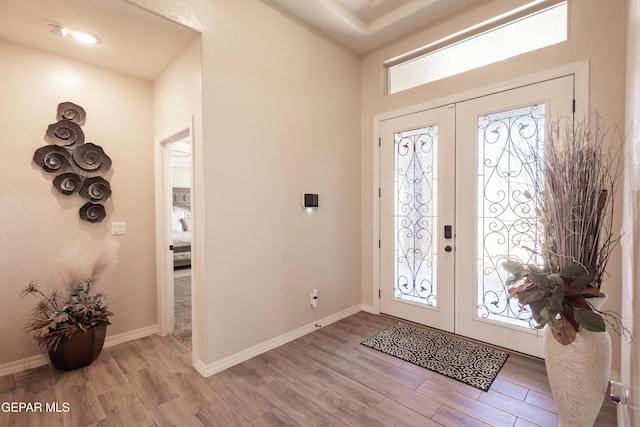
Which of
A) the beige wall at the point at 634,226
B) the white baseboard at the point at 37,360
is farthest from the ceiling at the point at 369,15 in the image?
the white baseboard at the point at 37,360

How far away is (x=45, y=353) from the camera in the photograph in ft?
8.68

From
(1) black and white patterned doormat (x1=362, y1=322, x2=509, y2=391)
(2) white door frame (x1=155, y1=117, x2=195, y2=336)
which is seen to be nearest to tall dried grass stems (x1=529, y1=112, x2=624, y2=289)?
(1) black and white patterned doormat (x1=362, y1=322, x2=509, y2=391)

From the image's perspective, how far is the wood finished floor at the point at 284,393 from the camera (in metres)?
1.91

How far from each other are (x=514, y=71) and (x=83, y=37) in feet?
12.3

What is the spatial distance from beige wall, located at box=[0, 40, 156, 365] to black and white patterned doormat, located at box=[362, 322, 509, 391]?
258 cm

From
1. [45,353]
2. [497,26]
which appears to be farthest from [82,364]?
[497,26]

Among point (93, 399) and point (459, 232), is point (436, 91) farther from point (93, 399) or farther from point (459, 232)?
point (93, 399)

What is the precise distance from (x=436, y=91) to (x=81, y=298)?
398cm

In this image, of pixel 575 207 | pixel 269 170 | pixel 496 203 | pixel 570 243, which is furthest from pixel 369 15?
pixel 570 243

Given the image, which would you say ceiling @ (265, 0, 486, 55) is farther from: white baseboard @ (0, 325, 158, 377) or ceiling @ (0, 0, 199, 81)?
white baseboard @ (0, 325, 158, 377)

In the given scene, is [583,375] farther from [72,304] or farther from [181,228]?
[181,228]

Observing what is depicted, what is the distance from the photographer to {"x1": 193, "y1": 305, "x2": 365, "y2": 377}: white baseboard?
8.00 ft

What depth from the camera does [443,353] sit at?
2.70 m

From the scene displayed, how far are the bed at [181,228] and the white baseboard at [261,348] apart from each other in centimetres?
387
